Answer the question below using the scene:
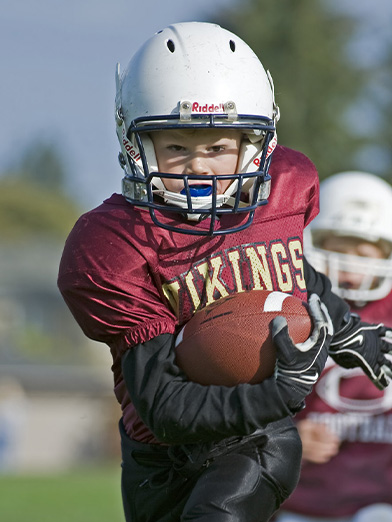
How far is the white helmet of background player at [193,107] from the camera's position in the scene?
120 inches

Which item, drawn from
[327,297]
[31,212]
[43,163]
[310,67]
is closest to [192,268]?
[327,297]

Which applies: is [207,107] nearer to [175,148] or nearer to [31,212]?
[175,148]

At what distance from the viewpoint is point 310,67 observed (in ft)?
111

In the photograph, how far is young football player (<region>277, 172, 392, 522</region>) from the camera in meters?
5.04

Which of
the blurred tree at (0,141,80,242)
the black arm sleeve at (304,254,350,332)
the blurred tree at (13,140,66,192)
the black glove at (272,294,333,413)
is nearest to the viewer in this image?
the black glove at (272,294,333,413)

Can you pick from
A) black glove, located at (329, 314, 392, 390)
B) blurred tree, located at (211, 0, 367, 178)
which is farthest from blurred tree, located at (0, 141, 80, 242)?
black glove, located at (329, 314, 392, 390)

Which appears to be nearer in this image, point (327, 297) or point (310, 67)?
point (327, 297)

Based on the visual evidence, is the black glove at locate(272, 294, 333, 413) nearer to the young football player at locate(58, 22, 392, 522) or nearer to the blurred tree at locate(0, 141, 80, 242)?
the young football player at locate(58, 22, 392, 522)

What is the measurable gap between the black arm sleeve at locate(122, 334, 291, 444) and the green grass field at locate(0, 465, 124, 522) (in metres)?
6.21

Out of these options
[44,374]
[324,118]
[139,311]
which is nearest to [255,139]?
[139,311]

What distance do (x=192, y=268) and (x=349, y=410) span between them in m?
2.30

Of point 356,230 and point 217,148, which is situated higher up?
point 217,148

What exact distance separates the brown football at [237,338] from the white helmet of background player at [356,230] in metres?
2.18

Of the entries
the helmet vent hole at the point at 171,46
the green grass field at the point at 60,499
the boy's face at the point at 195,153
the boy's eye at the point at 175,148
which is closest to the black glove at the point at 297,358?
the boy's face at the point at 195,153
